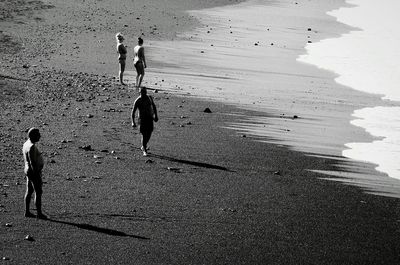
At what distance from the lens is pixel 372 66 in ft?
136

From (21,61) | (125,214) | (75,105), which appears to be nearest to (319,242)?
(125,214)

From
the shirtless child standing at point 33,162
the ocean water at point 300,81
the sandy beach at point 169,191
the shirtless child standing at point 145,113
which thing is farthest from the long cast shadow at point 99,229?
the ocean water at point 300,81

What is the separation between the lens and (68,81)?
2978cm

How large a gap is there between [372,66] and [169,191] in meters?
26.8

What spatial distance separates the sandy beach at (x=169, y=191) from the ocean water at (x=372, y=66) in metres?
1.11

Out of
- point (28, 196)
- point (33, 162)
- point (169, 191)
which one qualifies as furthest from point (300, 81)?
point (33, 162)

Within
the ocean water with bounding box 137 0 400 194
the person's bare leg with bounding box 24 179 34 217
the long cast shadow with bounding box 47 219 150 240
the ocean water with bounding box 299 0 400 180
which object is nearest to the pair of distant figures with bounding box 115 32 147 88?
the ocean water with bounding box 137 0 400 194

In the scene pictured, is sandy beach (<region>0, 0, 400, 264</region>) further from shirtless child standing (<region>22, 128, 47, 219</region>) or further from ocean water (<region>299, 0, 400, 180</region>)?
ocean water (<region>299, 0, 400, 180</region>)

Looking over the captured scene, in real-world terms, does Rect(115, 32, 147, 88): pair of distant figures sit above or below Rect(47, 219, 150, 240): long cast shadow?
above

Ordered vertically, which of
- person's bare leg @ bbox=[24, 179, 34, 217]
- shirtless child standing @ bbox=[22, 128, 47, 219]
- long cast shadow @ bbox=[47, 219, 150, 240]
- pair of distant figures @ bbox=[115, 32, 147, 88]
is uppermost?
pair of distant figures @ bbox=[115, 32, 147, 88]

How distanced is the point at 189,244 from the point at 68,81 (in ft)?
55.9

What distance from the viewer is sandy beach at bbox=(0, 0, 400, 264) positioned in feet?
45.0

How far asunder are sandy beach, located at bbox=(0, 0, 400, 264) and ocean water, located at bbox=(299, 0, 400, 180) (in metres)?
1.11

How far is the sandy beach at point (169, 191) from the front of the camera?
13.7 metres
